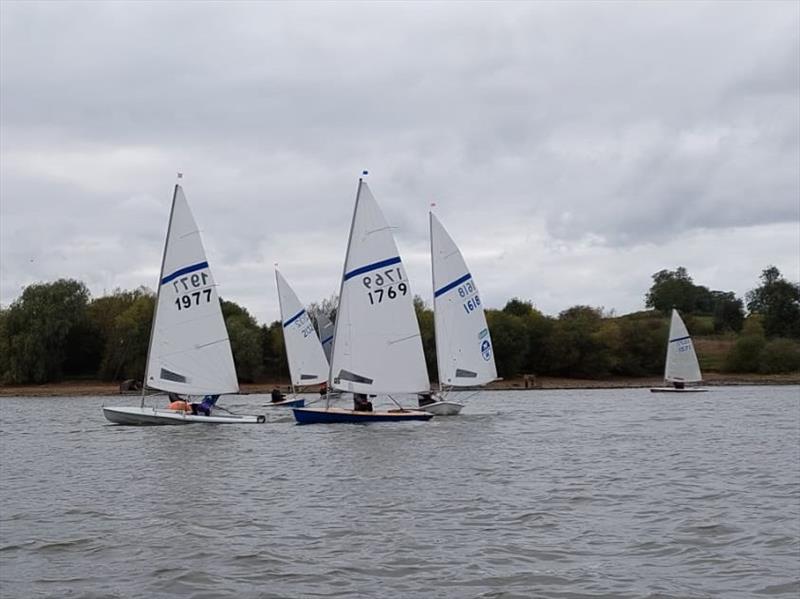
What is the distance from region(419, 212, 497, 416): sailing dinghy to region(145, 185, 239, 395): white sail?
9405mm

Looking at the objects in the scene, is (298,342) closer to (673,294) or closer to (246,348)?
(246,348)

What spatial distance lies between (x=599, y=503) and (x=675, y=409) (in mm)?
34634

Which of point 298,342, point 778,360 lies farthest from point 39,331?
point 778,360

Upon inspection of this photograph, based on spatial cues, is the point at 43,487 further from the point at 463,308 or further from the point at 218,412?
the point at 463,308

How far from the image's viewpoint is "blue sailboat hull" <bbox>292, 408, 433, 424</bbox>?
33531 millimetres

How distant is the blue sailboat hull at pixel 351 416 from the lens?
33531mm

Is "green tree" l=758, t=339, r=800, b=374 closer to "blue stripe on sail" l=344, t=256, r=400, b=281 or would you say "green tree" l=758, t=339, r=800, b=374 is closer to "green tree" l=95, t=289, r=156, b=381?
"green tree" l=95, t=289, r=156, b=381

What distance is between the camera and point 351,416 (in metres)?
33.6

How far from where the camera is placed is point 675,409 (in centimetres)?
5072

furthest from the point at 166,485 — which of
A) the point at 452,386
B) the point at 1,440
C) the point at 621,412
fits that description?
the point at 621,412

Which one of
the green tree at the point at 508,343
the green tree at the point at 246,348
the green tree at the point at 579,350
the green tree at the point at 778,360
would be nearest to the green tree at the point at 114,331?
the green tree at the point at 246,348

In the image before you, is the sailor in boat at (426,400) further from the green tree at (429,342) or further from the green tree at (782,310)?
the green tree at (782,310)

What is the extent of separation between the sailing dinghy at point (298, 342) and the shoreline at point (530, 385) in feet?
79.4

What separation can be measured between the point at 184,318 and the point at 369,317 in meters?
6.36
